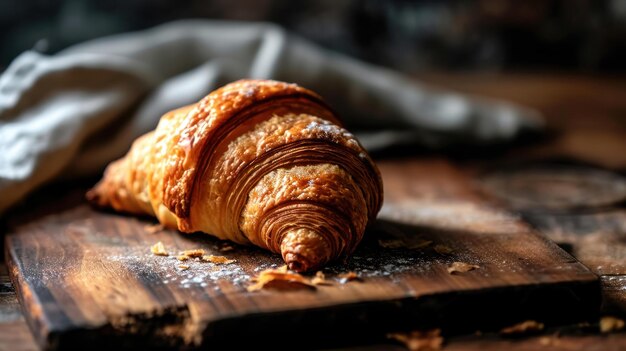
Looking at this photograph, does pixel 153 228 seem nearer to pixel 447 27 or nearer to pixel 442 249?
pixel 442 249

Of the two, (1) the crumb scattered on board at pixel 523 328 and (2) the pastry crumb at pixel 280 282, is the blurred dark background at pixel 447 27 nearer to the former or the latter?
(2) the pastry crumb at pixel 280 282

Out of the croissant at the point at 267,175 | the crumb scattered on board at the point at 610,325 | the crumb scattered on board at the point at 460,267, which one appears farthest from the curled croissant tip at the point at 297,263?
the crumb scattered on board at the point at 610,325

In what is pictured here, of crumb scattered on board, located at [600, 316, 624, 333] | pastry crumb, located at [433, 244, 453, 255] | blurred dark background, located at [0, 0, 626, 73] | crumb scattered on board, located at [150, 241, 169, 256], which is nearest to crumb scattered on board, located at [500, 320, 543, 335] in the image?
crumb scattered on board, located at [600, 316, 624, 333]

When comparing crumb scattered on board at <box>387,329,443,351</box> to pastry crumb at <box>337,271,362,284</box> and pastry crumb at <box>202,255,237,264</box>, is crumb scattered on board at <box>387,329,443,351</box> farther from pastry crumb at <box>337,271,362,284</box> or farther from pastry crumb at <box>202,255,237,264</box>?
pastry crumb at <box>202,255,237,264</box>

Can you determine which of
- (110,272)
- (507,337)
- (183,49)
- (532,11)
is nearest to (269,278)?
(110,272)

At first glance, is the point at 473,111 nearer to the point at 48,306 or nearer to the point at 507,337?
the point at 507,337

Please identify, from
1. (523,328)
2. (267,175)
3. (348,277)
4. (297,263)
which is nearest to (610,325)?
(523,328)
